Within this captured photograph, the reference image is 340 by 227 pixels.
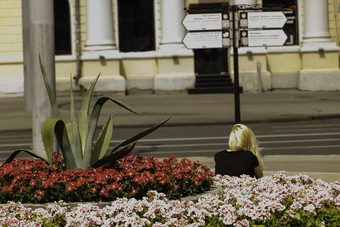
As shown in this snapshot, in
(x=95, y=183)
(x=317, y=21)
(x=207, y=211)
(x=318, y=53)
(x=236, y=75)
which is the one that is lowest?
(x=207, y=211)

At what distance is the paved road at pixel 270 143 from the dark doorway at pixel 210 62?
1357 centimetres

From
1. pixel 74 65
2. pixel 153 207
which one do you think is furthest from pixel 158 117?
pixel 153 207

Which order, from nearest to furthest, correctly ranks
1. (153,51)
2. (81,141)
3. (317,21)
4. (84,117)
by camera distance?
1. (81,141)
2. (84,117)
3. (317,21)
4. (153,51)

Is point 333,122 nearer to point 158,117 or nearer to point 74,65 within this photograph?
point 158,117

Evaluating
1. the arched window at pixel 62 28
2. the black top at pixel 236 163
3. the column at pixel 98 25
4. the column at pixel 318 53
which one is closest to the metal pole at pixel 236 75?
the black top at pixel 236 163

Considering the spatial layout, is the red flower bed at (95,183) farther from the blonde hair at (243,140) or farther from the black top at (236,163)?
the blonde hair at (243,140)

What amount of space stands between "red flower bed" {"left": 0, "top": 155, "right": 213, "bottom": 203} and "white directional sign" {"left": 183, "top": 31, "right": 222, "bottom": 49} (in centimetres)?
778

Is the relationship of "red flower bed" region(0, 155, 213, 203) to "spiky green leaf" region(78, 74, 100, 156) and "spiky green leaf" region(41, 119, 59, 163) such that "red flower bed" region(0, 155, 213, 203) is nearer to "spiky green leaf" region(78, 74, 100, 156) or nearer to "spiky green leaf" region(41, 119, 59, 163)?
"spiky green leaf" region(41, 119, 59, 163)

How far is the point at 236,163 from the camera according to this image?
8.50m

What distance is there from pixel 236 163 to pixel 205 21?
734 centimetres

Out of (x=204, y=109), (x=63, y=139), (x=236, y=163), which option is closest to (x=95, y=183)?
(x=63, y=139)

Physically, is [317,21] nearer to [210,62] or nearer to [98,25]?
[210,62]

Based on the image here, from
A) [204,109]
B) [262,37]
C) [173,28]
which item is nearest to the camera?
[262,37]

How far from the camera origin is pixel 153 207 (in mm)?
6602
